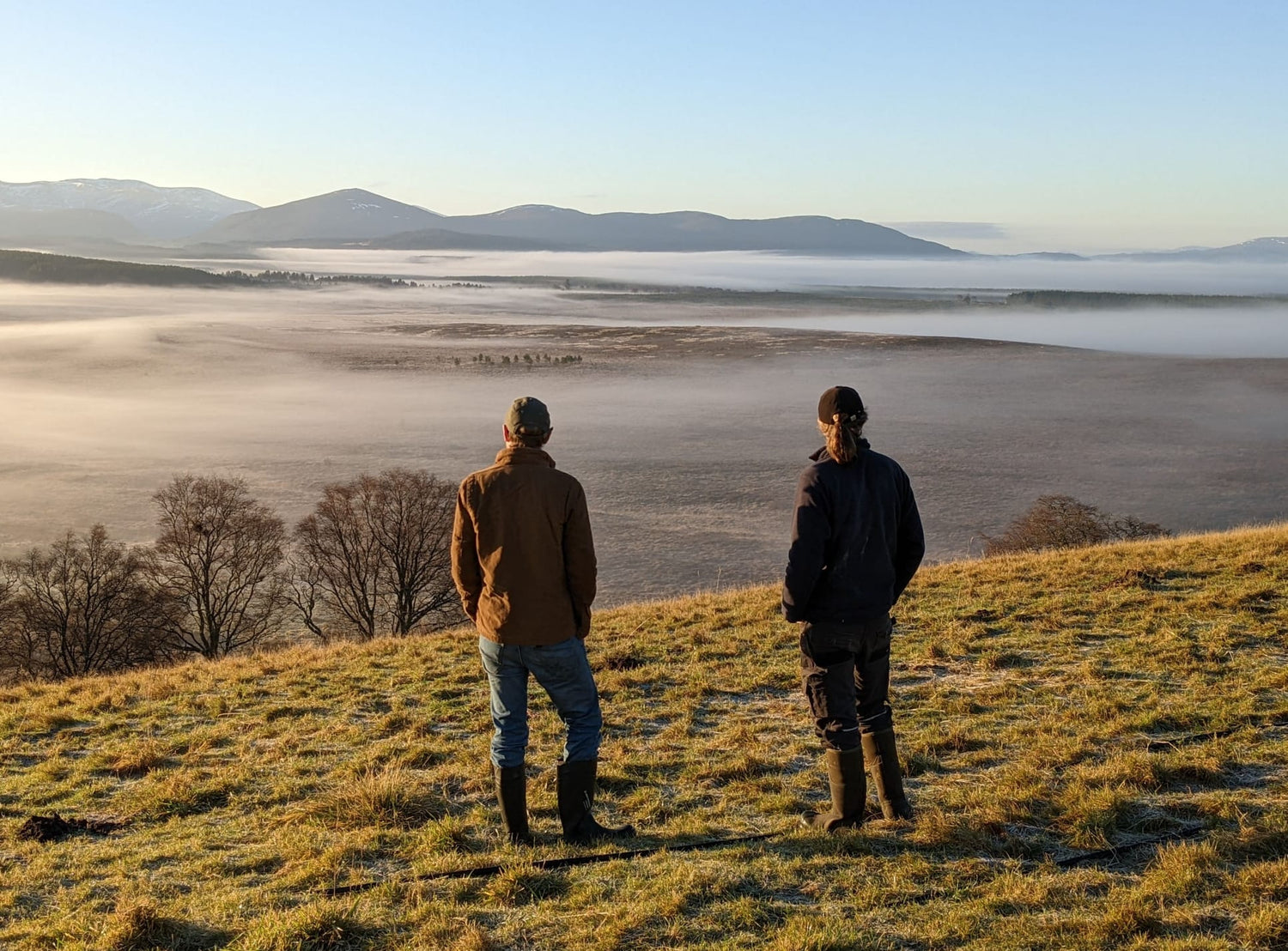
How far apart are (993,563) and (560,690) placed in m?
12.9

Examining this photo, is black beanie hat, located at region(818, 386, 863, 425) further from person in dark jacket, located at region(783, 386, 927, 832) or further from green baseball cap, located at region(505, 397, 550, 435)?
green baseball cap, located at region(505, 397, 550, 435)

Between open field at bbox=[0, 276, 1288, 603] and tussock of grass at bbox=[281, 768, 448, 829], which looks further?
open field at bbox=[0, 276, 1288, 603]

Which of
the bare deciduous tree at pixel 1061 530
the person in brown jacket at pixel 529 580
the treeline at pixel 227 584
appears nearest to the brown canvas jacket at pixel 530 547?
the person in brown jacket at pixel 529 580

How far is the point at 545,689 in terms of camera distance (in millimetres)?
5727

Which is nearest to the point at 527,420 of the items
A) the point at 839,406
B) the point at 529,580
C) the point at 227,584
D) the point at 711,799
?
the point at 529,580

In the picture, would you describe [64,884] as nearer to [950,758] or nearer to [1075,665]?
[950,758]

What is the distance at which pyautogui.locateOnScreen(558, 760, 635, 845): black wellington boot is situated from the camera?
5844 millimetres

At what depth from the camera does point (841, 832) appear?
5.73 metres

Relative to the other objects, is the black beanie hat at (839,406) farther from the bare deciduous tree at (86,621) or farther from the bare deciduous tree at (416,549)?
the bare deciduous tree at (416,549)

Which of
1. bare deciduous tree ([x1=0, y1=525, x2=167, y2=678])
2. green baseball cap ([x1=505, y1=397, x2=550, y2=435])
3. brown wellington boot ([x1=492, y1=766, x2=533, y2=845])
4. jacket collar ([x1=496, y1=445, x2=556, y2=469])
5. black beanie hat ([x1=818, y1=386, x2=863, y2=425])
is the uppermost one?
black beanie hat ([x1=818, y1=386, x2=863, y2=425])

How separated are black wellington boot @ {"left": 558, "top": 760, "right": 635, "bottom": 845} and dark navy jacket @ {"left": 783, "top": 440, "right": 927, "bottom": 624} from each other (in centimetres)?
153

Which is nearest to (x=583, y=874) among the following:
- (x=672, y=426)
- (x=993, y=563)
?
(x=993, y=563)

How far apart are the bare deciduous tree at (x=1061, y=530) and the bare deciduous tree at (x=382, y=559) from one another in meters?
31.5

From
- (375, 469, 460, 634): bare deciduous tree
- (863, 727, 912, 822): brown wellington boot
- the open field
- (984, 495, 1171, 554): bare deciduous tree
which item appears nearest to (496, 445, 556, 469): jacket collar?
(863, 727, 912, 822): brown wellington boot
